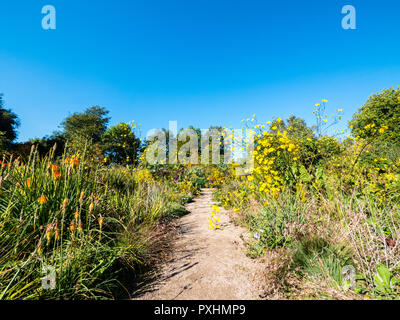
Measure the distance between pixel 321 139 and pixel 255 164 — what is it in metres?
1.70

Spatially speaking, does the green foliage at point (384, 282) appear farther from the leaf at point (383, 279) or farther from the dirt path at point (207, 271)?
the dirt path at point (207, 271)

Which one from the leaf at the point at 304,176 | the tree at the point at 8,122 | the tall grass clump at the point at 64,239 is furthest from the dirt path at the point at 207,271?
the tree at the point at 8,122

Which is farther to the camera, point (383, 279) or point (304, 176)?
point (304, 176)

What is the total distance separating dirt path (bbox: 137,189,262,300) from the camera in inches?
69.5

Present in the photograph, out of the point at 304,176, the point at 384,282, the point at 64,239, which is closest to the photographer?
the point at 384,282

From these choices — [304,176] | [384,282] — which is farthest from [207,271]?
[304,176]

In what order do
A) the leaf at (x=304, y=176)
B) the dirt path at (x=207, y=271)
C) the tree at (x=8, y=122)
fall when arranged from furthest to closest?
the tree at (x=8, y=122) < the leaf at (x=304, y=176) < the dirt path at (x=207, y=271)

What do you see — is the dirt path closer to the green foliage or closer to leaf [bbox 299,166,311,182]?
the green foliage

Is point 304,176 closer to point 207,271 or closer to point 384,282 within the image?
point 384,282

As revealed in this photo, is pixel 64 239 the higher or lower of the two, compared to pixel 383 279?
higher

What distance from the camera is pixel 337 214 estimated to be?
2602 mm

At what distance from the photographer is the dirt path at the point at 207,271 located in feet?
5.79

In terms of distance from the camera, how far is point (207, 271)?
213 centimetres
